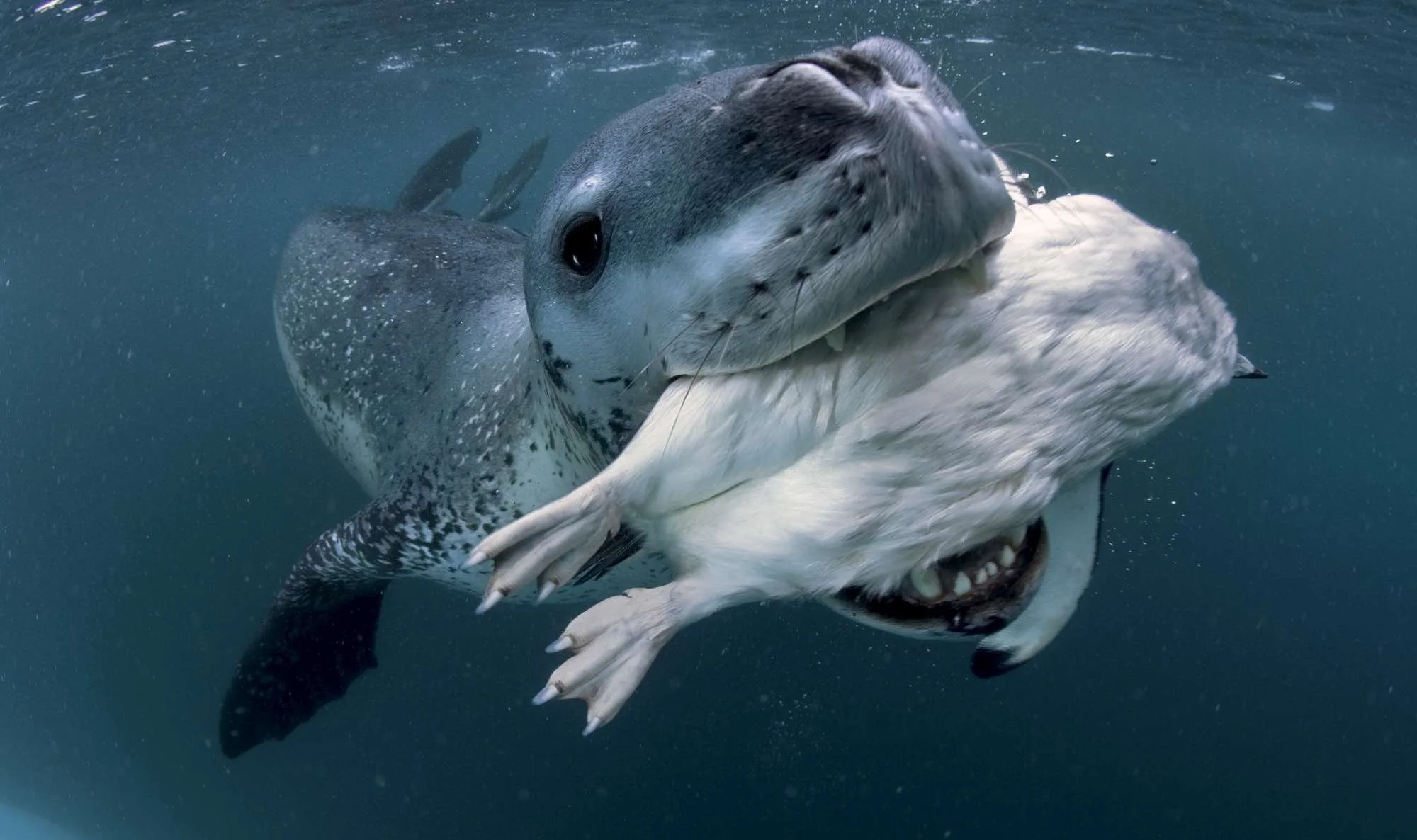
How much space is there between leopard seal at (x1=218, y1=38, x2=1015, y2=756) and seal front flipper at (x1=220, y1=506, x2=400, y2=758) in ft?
0.29

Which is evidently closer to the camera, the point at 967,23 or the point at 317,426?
the point at 317,426

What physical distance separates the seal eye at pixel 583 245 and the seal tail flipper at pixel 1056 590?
4.62 feet

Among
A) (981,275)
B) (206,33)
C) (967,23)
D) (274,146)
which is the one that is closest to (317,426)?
(981,275)

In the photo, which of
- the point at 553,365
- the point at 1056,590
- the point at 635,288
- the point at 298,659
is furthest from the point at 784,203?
the point at 298,659

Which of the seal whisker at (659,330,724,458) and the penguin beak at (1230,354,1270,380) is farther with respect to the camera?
the penguin beak at (1230,354,1270,380)

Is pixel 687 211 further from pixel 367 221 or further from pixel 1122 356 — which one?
pixel 367 221

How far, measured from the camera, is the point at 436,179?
10461 millimetres

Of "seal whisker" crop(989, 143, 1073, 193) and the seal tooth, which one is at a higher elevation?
"seal whisker" crop(989, 143, 1073, 193)

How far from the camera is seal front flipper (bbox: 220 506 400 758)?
546 cm

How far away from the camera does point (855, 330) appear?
5.77 ft

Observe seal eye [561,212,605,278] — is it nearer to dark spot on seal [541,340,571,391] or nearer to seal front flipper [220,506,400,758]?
dark spot on seal [541,340,571,391]

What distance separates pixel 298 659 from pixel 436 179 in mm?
6566

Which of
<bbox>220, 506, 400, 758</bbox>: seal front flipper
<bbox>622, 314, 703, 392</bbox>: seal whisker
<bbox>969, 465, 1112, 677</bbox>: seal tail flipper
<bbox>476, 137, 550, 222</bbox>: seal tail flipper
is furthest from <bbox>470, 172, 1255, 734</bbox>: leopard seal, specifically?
<bbox>476, 137, 550, 222</bbox>: seal tail flipper

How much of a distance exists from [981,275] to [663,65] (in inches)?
1130
